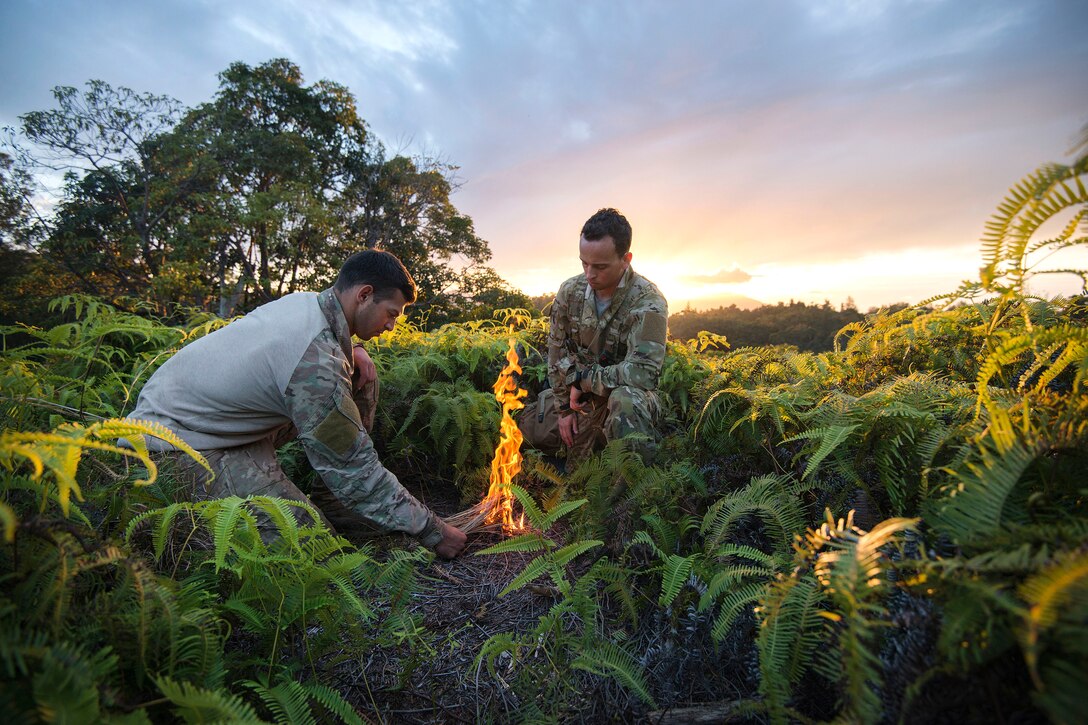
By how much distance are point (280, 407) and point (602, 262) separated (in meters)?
2.89

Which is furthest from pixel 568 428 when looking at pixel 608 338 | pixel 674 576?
pixel 674 576

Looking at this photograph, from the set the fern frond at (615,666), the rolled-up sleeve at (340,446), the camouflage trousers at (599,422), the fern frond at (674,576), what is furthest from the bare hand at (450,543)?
the fern frond at (674,576)

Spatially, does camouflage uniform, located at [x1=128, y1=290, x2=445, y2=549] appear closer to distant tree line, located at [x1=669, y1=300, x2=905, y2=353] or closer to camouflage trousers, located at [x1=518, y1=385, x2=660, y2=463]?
camouflage trousers, located at [x1=518, y1=385, x2=660, y2=463]

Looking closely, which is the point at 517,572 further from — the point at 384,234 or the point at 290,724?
the point at 384,234

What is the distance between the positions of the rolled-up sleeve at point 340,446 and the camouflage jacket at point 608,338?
211 cm

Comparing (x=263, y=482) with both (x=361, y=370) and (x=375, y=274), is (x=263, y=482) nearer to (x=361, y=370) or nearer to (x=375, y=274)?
(x=361, y=370)

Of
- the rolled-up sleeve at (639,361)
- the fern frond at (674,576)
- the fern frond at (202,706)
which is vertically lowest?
the fern frond at (674,576)

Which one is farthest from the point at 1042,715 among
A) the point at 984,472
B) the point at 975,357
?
A: the point at 975,357

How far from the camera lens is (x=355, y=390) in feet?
13.0

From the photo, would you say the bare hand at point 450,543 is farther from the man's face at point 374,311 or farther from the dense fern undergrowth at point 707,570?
the man's face at point 374,311

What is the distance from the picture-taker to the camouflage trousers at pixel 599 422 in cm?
400

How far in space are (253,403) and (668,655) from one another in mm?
2791

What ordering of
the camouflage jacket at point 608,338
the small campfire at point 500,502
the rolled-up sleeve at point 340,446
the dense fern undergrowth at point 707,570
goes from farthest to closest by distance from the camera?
1. the camouflage jacket at point 608,338
2. the small campfire at point 500,502
3. the rolled-up sleeve at point 340,446
4. the dense fern undergrowth at point 707,570

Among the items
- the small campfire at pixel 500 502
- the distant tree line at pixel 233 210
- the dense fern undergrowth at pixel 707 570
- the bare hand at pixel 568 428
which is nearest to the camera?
the dense fern undergrowth at pixel 707 570
